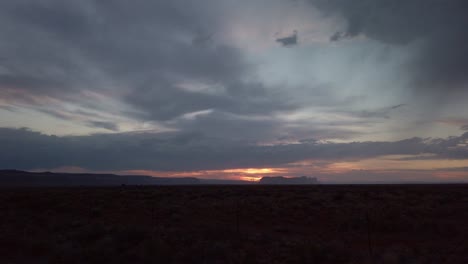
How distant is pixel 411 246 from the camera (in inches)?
640

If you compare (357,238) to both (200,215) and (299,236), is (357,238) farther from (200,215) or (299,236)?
(200,215)

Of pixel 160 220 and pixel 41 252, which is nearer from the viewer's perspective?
pixel 41 252

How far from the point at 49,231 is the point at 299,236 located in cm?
1372

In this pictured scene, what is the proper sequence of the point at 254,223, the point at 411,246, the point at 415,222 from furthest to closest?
the point at 254,223 → the point at 415,222 → the point at 411,246

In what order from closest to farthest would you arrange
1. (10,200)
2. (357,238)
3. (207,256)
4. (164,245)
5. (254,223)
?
(207,256) → (164,245) → (357,238) → (254,223) → (10,200)

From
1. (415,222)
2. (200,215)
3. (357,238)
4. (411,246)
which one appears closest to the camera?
(411,246)

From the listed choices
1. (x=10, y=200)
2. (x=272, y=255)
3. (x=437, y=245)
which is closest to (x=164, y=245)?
(x=272, y=255)

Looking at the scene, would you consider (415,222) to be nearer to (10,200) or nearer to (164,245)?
(164,245)

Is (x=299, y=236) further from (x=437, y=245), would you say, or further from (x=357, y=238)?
(x=437, y=245)

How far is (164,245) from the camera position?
14.6 meters

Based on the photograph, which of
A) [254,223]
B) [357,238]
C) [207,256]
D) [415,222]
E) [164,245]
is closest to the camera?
[207,256]

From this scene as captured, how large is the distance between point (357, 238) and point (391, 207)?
11574 millimetres

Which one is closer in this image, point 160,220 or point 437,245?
point 437,245

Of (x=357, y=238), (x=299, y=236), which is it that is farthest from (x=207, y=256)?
(x=357, y=238)
